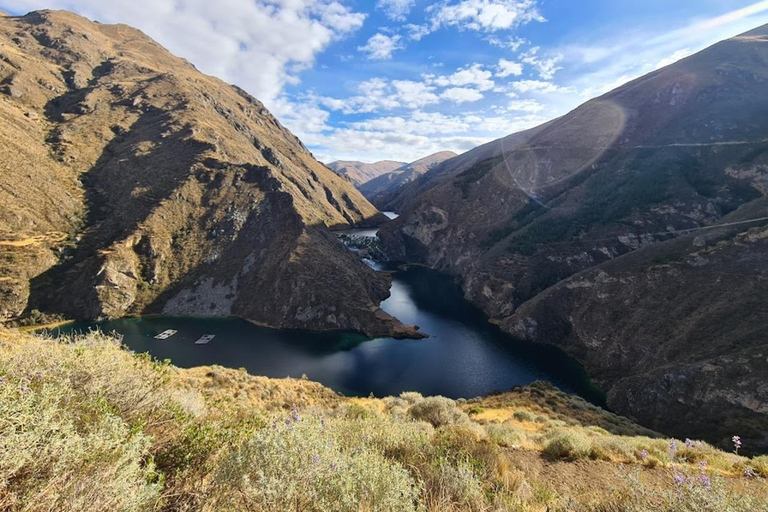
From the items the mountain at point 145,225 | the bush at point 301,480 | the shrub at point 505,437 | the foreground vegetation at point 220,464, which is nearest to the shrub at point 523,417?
the shrub at point 505,437

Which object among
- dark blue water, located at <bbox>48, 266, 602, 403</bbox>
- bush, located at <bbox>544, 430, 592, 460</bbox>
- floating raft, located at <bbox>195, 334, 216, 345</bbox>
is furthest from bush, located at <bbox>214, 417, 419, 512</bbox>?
floating raft, located at <bbox>195, 334, 216, 345</bbox>

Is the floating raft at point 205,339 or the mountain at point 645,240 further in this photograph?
the floating raft at point 205,339

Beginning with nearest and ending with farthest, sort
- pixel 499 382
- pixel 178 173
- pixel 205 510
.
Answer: pixel 205 510 → pixel 499 382 → pixel 178 173

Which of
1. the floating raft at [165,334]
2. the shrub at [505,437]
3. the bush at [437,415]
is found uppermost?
the shrub at [505,437]

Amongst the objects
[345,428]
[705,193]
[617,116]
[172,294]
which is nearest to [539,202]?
[705,193]

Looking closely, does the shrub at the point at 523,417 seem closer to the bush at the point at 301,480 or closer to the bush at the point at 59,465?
the bush at the point at 301,480

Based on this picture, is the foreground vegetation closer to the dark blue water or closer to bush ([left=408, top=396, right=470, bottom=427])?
bush ([left=408, top=396, right=470, bottom=427])

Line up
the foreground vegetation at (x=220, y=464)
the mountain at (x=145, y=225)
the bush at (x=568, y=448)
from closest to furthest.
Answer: the foreground vegetation at (x=220, y=464) < the bush at (x=568, y=448) < the mountain at (x=145, y=225)

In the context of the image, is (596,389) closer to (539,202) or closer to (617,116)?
(539,202)
